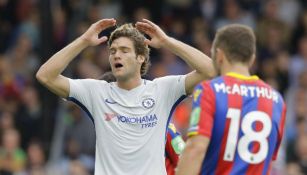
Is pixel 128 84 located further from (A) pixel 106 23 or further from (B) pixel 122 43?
(A) pixel 106 23

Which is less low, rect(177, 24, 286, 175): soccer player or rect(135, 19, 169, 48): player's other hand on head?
rect(135, 19, 169, 48): player's other hand on head

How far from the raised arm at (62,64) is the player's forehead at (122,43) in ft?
0.45

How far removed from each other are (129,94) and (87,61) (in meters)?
7.76

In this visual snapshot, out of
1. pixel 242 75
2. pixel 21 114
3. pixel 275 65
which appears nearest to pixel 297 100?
pixel 275 65

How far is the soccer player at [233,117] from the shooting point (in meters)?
7.32

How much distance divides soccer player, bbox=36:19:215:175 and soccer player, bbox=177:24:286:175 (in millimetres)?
1332

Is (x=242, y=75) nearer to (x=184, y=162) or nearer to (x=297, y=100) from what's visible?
(x=184, y=162)

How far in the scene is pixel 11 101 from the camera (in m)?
16.4

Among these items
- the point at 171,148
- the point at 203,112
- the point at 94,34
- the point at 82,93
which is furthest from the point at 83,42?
the point at 203,112

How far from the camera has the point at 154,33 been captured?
8.88 metres

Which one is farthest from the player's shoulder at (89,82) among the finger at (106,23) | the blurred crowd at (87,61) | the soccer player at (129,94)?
the blurred crowd at (87,61)

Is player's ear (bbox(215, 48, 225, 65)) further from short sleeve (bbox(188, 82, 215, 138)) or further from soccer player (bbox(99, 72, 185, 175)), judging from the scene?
soccer player (bbox(99, 72, 185, 175))

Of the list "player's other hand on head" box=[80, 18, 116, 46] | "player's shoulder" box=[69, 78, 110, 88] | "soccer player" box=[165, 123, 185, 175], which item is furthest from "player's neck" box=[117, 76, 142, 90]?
"soccer player" box=[165, 123, 185, 175]

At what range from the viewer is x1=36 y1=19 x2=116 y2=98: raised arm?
349 inches
